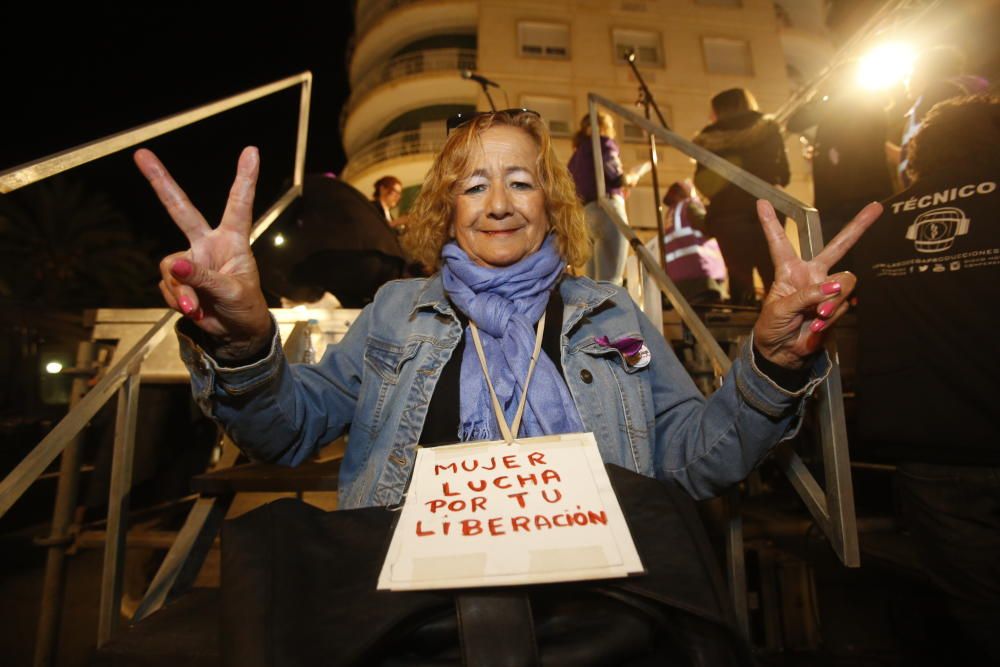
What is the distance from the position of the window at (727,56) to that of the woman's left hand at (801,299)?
1793 cm

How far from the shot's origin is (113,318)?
8.24 feet

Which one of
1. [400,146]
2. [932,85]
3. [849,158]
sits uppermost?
[400,146]

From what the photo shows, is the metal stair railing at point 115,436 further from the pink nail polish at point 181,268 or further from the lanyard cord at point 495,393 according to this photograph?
the lanyard cord at point 495,393

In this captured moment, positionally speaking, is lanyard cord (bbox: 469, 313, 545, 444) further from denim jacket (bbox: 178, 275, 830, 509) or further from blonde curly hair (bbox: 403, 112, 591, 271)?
blonde curly hair (bbox: 403, 112, 591, 271)

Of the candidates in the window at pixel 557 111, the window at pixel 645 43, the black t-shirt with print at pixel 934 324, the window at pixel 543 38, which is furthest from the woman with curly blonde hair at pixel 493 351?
the window at pixel 645 43

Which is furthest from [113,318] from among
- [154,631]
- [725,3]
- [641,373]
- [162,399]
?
[725,3]

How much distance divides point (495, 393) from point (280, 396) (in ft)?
1.96

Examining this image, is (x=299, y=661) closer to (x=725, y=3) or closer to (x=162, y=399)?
(x=162, y=399)

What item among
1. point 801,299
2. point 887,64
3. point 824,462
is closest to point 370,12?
point 887,64

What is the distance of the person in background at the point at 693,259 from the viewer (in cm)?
462

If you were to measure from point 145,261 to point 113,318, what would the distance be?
18383 mm

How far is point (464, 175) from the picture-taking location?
183cm

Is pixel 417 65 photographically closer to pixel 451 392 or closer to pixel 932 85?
pixel 932 85

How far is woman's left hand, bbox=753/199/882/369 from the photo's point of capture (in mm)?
1118
